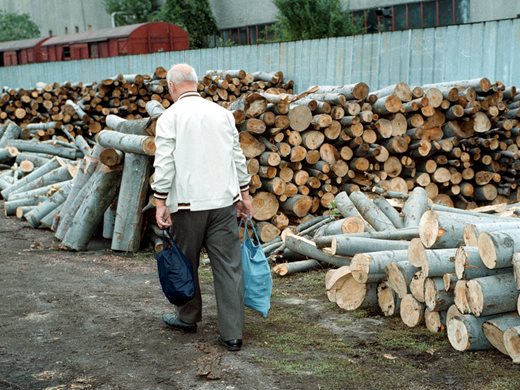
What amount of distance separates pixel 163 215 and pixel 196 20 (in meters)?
29.4

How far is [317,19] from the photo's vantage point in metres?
26.6

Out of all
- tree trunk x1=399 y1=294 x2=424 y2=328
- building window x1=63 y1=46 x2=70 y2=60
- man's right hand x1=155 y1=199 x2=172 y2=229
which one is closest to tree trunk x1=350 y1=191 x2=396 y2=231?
tree trunk x1=399 y1=294 x2=424 y2=328

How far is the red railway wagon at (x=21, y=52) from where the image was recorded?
110ft

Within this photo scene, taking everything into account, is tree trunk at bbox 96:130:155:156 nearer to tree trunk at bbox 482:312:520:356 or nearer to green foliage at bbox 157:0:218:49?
tree trunk at bbox 482:312:520:356

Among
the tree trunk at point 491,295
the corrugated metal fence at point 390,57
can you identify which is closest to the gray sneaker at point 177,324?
the tree trunk at point 491,295

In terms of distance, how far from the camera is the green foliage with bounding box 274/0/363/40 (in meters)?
26.3

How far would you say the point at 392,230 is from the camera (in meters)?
7.04

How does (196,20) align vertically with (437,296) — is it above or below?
above

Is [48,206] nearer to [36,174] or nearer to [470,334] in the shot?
[36,174]

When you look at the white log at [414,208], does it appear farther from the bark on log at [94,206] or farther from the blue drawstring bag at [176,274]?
the bark on log at [94,206]

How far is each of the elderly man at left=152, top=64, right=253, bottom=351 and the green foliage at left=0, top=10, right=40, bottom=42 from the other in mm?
42334

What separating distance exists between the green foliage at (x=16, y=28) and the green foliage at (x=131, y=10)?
791cm

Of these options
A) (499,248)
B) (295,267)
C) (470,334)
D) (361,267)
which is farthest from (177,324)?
(499,248)

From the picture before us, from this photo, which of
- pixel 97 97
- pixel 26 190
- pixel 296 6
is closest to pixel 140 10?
pixel 296 6
